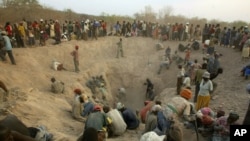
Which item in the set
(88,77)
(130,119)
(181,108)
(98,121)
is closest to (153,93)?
(88,77)

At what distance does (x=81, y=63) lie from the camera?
60.1 feet

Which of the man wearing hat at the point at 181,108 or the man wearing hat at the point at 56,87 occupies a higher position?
the man wearing hat at the point at 181,108

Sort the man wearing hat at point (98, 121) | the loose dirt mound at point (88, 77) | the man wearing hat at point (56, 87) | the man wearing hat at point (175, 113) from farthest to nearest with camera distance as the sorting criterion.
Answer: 1. the man wearing hat at point (56, 87)
2. the loose dirt mound at point (88, 77)
3. the man wearing hat at point (98, 121)
4. the man wearing hat at point (175, 113)

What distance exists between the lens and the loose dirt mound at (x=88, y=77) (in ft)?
27.6

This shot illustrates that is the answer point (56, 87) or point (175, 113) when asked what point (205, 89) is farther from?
point (56, 87)

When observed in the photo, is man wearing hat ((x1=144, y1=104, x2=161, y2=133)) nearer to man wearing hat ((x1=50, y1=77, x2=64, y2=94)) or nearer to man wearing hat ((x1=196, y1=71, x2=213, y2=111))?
man wearing hat ((x1=196, y1=71, x2=213, y2=111))

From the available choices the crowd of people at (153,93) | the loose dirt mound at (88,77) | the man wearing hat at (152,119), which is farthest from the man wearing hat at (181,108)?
the loose dirt mound at (88,77)

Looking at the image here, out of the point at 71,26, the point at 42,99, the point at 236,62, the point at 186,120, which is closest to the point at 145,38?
the point at 71,26

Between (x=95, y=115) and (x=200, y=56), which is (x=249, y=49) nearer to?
(x=200, y=56)

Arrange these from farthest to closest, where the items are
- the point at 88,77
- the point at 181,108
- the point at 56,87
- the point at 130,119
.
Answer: the point at 88,77 < the point at 56,87 < the point at 130,119 < the point at 181,108

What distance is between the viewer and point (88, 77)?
16516 mm

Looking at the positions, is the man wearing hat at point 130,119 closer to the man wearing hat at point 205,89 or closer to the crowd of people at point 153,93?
the crowd of people at point 153,93

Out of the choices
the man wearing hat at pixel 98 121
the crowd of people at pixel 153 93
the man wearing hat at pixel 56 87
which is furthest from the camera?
the man wearing hat at pixel 56 87

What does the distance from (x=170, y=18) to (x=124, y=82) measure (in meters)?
22.5
